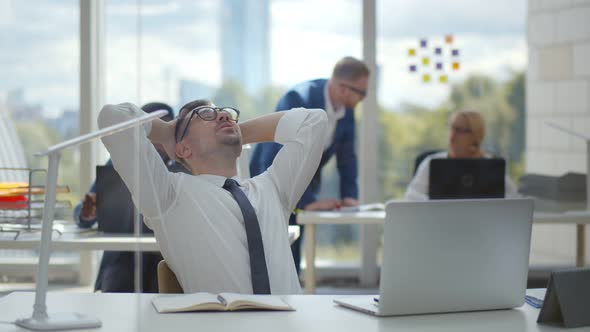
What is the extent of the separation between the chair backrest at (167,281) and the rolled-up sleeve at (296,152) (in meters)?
0.39


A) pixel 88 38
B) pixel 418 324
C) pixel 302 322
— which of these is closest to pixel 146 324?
pixel 302 322

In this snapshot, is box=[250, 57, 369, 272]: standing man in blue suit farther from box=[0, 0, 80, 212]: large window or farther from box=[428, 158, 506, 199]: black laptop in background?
box=[0, 0, 80, 212]: large window

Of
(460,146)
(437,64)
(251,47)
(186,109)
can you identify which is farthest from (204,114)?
(437,64)

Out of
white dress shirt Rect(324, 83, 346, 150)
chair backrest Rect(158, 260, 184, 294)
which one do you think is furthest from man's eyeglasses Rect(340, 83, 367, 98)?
chair backrest Rect(158, 260, 184, 294)

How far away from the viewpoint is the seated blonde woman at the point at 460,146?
15.2 feet

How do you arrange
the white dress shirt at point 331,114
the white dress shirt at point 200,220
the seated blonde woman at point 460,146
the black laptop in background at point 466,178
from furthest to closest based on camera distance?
the seated blonde woman at point 460,146, the white dress shirt at point 331,114, the black laptop in background at point 466,178, the white dress shirt at point 200,220

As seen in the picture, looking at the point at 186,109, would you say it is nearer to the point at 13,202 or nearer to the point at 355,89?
the point at 13,202

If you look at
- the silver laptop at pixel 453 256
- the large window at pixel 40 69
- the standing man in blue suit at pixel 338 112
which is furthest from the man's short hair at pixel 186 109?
the large window at pixel 40 69

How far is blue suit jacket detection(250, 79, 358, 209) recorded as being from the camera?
294 cm

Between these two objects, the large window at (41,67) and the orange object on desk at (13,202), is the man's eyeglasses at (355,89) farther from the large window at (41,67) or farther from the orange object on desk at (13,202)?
the orange object on desk at (13,202)

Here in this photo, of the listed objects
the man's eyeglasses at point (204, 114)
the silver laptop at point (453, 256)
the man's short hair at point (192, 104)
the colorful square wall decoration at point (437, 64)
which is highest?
the colorful square wall decoration at point (437, 64)

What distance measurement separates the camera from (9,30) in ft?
17.3

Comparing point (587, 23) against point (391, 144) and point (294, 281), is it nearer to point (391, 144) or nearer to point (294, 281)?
point (391, 144)

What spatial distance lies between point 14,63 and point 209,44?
1.19 meters
